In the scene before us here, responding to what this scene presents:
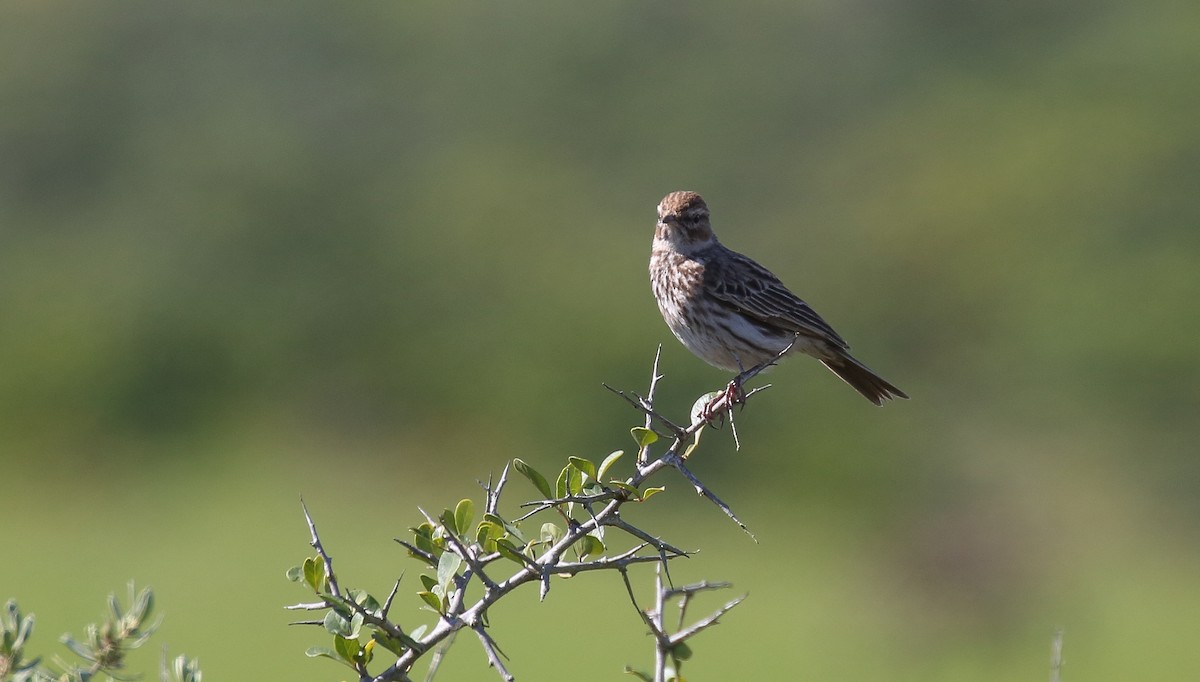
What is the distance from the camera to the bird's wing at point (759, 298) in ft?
25.4

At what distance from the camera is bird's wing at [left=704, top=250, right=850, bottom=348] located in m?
7.73

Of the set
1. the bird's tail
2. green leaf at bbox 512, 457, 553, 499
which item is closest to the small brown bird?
the bird's tail

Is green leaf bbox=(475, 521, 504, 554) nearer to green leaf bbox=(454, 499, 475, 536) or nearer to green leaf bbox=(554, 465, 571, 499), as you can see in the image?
green leaf bbox=(454, 499, 475, 536)

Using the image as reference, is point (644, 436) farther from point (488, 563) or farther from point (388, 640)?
point (388, 640)

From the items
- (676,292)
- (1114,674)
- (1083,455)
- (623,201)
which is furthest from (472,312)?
(676,292)

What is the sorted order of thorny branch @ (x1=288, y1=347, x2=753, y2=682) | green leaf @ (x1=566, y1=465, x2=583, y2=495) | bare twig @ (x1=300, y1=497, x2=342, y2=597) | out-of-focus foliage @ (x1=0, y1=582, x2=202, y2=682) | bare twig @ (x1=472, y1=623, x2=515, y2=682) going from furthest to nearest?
green leaf @ (x1=566, y1=465, x2=583, y2=495) < out-of-focus foliage @ (x1=0, y1=582, x2=202, y2=682) < bare twig @ (x1=300, y1=497, x2=342, y2=597) < thorny branch @ (x1=288, y1=347, x2=753, y2=682) < bare twig @ (x1=472, y1=623, x2=515, y2=682)

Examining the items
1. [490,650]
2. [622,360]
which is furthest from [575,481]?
[622,360]

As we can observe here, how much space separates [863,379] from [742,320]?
0.61 metres

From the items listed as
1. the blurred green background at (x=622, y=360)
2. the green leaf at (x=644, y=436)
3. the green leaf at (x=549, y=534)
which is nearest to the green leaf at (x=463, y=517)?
the green leaf at (x=549, y=534)

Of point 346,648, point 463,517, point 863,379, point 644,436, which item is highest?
point 863,379

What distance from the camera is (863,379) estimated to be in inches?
302

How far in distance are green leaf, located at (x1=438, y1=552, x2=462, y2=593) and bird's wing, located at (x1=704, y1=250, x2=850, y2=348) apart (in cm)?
388

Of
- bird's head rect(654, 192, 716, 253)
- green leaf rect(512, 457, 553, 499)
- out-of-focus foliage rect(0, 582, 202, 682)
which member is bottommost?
out-of-focus foliage rect(0, 582, 202, 682)

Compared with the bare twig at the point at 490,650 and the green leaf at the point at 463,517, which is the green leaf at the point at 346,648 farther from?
the green leaf at the point at 463,517
